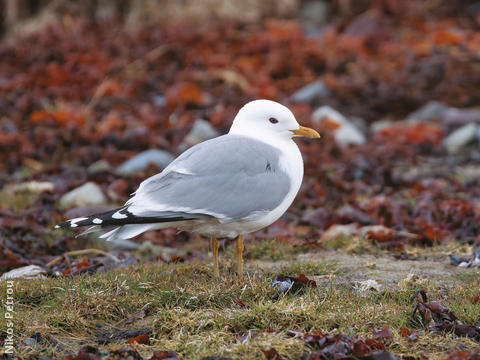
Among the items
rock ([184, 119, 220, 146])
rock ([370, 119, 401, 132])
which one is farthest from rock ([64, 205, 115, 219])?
rock ([370, 119, 401, 132])

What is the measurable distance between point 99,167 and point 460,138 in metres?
4.16

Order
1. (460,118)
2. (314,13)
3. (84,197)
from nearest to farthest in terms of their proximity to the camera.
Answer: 1. (84,197)
2. (460,118)
3. (314,13)

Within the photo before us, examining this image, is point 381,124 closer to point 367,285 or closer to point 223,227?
point 367,285

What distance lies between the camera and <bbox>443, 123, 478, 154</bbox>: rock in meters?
8.31

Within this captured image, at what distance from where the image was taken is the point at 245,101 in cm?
908

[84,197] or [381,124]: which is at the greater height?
[84,197]

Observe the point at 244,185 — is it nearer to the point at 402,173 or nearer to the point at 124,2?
the point at 402,173

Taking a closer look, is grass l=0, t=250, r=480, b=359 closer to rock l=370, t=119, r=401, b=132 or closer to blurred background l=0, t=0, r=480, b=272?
blurred background l=0, t=0, r=480, b=272

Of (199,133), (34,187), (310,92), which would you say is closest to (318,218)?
(199,133)

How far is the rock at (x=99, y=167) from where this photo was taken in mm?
7348

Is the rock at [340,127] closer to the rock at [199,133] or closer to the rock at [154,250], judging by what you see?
the rock at [199,133]

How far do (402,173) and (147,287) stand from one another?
445 cm

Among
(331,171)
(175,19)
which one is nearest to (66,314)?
(331,171)

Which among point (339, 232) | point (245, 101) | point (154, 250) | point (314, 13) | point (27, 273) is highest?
point (314, 13)
